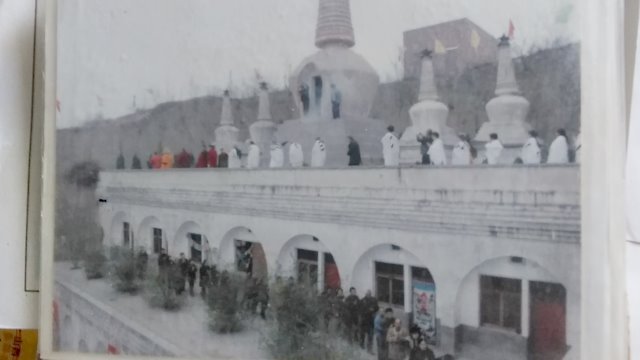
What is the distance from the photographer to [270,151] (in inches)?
28.4

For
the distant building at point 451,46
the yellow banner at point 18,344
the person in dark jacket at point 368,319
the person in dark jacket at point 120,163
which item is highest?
the distant building at point 451,46

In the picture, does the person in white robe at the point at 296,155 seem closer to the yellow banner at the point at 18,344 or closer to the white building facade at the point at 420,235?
the white building facade at the point at 420,235

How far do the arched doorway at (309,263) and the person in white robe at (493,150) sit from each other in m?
0.21

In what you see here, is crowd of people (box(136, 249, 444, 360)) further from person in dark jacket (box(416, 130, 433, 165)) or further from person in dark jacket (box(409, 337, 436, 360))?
person in dark jacket (box(416, 130, 433, 165))

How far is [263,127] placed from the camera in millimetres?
725

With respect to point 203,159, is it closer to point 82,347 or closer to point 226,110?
point 226,110

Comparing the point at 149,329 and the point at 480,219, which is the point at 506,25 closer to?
the point at 480,219

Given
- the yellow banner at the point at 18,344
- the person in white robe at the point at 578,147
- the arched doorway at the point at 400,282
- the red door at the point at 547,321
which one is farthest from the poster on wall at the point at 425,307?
the yellow banner at the point at 18,344

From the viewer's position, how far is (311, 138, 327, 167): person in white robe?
70 centimetres

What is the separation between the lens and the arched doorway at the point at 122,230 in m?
0.78

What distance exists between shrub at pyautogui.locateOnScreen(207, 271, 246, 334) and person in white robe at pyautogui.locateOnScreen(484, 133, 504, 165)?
33cm

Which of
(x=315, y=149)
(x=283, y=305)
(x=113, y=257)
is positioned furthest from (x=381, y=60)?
(x=113, y=257)

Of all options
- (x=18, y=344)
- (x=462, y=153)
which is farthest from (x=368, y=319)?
(x=18, y=344)

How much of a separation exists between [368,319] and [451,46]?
0.33 meters
